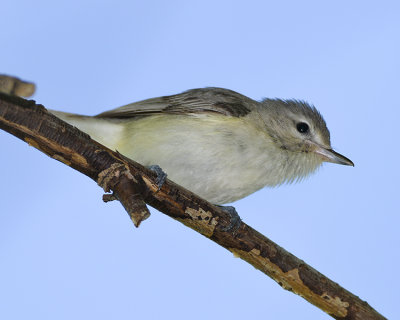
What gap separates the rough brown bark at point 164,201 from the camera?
350 cm

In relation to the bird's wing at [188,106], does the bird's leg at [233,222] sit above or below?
below

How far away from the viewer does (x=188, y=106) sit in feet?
16.8

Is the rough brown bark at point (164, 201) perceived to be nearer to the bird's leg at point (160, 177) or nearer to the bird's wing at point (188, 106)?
the bird's leg at point (160, 177)

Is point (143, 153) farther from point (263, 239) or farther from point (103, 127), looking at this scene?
point (263, 239)

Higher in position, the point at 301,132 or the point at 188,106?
the point at 301,132

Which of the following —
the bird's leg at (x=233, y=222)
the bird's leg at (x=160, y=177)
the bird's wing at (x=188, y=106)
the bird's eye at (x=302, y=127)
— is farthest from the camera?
the bird's eye at (x=302, y=127)

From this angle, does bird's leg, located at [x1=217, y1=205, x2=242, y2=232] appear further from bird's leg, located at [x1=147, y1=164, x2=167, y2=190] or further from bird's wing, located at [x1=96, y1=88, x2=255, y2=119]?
bird's wing, located at [x1=96, y1=88, x2=255, y2=119]

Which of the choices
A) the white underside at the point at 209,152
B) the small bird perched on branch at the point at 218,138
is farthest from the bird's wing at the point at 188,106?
the white underside at the point at 209,152

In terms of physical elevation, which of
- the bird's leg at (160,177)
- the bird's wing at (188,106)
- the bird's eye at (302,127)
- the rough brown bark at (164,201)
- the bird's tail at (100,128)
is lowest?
the rough brown bark at (164,201)

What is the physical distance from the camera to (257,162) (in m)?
4.75

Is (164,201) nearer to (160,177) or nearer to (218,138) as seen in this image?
(160,177)

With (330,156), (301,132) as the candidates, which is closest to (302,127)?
(301,132)

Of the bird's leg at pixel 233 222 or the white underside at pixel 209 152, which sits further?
the white underside at pixel 209 152

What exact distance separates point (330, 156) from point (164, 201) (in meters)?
1.98
